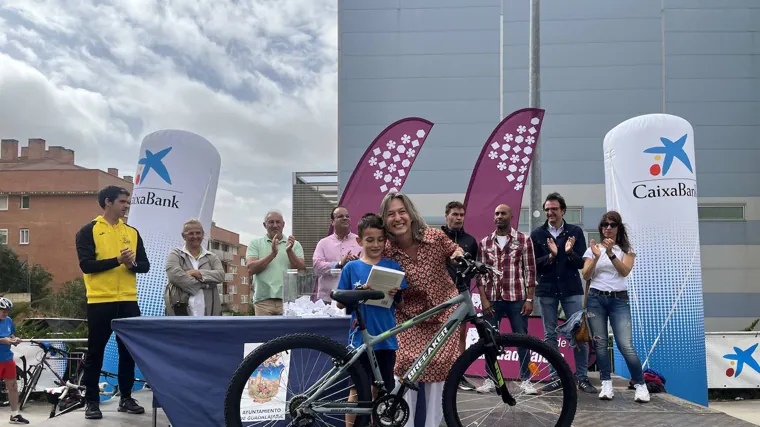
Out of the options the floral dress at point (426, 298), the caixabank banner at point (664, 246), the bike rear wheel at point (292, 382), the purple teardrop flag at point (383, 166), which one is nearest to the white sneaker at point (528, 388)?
the floral dress at point (426, 298)

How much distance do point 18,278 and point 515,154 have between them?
4078cm

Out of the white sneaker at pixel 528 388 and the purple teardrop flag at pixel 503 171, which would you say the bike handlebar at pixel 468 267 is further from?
the purple teardrop flag at pixel 503 171

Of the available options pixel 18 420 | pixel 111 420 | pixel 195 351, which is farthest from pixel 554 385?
pixel 18 420

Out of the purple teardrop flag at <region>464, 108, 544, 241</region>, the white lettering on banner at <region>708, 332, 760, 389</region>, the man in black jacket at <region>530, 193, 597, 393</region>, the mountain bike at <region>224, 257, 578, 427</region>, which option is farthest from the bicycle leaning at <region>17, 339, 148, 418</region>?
the white lettering on banner at <region>708, 332, 760, 389</region>

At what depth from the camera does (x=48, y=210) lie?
5372cm

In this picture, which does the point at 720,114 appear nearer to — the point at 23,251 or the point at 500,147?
the point at 500,147

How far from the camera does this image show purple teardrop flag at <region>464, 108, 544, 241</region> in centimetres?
821

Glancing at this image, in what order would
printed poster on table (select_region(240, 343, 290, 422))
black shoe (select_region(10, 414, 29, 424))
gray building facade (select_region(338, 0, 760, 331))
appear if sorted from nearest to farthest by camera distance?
printed poster on table (select_region(240, 343, 290, 422)) → black shoe (select_region(10, 414, 29, 424)) → gray building facade (select_region(338, 0, 760, 331))

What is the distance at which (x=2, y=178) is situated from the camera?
180 ft

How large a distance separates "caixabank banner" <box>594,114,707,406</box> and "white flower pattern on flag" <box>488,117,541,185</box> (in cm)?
148

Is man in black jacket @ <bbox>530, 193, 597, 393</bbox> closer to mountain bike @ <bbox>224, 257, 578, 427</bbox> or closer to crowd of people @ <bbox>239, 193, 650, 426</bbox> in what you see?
crowd of people @ <bbox>239, 193, 650, 426</bbox>

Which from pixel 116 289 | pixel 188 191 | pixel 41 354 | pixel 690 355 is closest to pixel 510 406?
pixel 116 289

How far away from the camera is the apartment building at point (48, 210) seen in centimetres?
5284

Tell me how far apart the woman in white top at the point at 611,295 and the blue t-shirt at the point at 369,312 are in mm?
2355
